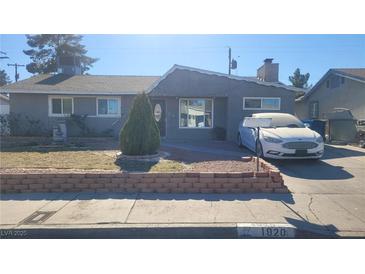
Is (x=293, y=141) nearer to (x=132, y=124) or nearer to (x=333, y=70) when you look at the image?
(x=132, y=124)

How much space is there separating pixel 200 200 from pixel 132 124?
344 centimetres

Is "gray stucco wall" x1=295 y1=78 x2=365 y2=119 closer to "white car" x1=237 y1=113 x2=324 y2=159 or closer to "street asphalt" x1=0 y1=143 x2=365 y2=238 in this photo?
"white car" x1=237 y1=113 x2=324 y2=159

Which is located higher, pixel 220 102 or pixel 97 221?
pixel 220 102

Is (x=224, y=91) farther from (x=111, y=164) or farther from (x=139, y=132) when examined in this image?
(x=111, y=164)

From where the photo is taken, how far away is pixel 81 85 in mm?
14688

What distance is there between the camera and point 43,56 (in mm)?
36406

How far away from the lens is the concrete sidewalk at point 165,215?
12.2 ft

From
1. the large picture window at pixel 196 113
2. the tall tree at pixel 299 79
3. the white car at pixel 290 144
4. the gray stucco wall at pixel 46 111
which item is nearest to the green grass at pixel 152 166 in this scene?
the white car at pixel 290 144

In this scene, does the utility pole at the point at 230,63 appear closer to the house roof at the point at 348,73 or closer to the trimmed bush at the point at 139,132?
the house roof at the point at 348,73

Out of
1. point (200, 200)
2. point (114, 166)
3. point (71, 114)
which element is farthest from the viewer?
point (71, 114)

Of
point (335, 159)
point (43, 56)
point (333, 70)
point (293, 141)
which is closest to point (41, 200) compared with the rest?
point (293, 141)

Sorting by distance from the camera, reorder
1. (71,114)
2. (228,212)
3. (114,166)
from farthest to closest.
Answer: (71,114) → (114,166) → (228,212)

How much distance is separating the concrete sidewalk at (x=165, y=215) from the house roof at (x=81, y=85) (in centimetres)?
814

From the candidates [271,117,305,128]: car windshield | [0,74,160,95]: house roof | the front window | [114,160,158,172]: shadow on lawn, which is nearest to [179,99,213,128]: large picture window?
[0,74,160,95]: house roof
